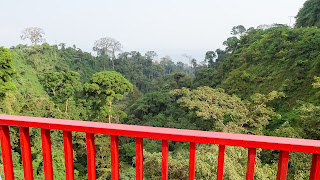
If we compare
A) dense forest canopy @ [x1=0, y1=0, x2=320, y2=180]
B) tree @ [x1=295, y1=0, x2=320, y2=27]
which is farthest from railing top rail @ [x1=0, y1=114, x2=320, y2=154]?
tree @ [x1=295, y1=0, x2=320, y2=27]

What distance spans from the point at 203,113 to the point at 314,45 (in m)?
9.18

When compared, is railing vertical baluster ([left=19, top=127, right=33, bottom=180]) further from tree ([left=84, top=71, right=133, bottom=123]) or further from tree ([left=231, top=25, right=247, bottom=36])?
tree ([left=231, top=25, right=247, bottom=36])

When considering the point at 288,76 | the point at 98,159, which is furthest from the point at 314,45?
the point at 98,159

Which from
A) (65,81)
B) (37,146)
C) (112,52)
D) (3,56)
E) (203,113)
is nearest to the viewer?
(203,113)

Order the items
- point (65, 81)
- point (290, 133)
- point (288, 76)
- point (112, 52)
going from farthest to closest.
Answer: point (112, 52) → point (65, 81) → point (288, 76) → point (290, 133)

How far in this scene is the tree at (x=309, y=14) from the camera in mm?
19219

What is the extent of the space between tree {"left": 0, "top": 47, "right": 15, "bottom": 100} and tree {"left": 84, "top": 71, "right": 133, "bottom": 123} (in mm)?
4129

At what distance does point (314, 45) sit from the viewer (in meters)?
13.4

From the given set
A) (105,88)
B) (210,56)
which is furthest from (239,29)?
(105,88)

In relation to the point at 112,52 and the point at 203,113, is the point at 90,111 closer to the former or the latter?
the point at 203,113

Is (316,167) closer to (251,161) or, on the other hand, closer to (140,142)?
(251,161)

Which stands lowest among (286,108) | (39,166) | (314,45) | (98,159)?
(98,159)

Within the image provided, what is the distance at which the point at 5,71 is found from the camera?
12.4 meters

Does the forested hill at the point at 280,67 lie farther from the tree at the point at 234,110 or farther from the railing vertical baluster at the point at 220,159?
the railing vertical baluster at the point at 220,159
